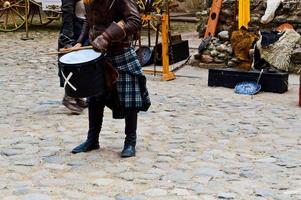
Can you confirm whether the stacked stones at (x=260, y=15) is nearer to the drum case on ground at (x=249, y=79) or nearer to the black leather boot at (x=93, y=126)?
the drum case on ground at (x=249, y=79)

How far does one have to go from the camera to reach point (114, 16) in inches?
192

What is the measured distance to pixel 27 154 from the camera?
520cm

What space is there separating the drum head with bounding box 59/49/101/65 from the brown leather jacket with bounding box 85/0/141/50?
5.6 inches

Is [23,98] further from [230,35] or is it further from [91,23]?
[230,35]

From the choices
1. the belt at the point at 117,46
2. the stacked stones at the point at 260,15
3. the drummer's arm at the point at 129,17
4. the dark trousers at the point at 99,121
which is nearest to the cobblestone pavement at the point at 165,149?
the dark trousers at the point at 99,121

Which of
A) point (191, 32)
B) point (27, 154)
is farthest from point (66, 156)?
point (191, 32)

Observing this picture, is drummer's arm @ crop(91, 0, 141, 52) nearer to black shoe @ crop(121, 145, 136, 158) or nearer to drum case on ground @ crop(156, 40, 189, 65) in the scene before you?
black shoe @ crop(121, 145, 136, 158)

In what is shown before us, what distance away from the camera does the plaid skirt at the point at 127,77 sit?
4.91 metres

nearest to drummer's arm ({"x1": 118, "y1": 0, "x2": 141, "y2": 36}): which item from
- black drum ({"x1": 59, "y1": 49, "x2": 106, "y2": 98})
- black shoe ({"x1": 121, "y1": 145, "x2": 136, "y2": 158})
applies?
black drum ({"x1": 59, "y1": 49, "x2": 106, "y2": 98})

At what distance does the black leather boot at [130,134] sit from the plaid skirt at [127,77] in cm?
11

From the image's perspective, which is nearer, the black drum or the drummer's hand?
the drummer's hand

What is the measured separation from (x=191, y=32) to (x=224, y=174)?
417 inches

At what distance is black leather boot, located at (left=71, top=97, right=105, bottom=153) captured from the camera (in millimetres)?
5152

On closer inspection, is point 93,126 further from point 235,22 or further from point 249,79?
point 235,22
